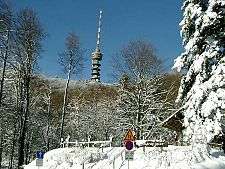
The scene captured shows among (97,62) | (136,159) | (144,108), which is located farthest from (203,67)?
(97,62)

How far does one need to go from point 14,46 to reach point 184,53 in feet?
42.3

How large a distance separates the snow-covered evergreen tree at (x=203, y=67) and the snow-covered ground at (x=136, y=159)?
138 cm

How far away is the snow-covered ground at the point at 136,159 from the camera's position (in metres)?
22.8

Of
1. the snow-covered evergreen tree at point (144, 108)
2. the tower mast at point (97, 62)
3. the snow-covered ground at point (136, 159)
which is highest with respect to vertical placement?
the tower mast at point (97, 62)

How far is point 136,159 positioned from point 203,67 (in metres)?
6.04

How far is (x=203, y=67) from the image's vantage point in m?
25.5

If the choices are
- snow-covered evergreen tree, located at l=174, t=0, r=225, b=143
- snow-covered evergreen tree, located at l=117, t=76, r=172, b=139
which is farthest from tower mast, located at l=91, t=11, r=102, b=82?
snow-covered evergreen tree, located at l=174, t=0, r=225, b=143

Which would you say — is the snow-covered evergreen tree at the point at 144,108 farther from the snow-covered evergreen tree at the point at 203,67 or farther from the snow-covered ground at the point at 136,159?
the snow-covered evergreen tree at the point at 203,67

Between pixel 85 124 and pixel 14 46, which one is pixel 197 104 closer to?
pixel 14 46

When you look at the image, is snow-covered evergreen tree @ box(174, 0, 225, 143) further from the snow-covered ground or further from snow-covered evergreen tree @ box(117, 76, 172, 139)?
snow-covered evergreen tree @ box(117, 76, 172, 139)

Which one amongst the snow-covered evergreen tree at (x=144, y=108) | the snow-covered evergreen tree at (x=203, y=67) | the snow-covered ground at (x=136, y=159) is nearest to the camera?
the snow-covered ground at (x=136, y=159)

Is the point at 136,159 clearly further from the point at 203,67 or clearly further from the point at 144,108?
the point at 144,108

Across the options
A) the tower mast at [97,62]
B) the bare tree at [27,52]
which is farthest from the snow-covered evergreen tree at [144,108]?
the tower mast at [97,62]

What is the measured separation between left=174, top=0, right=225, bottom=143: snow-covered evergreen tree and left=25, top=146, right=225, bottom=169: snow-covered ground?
1.38 m
